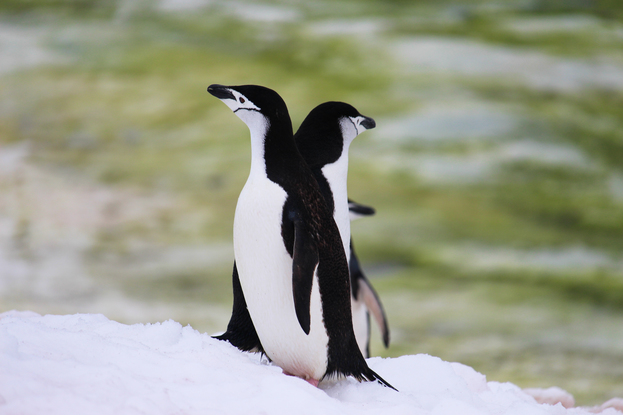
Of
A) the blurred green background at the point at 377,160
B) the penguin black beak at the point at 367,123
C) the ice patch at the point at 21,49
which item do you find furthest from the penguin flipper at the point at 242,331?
the ice patch at the point at 21,49

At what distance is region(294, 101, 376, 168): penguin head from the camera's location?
164 cm

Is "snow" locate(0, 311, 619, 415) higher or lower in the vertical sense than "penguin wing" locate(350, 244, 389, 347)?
higher

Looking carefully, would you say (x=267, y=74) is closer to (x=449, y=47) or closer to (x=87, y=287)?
(x=449, y=47)

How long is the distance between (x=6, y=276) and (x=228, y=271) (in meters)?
1.75

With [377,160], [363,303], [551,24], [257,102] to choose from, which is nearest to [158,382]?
[257,102]

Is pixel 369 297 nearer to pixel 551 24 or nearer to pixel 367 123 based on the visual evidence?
pixel 367 123

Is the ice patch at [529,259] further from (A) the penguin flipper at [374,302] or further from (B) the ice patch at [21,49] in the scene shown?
(B) the ice patch at [21,49]

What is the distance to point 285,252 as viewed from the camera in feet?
4.17

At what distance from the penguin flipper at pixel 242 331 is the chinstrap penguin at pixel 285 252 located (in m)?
0.15

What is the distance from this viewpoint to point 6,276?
443cm

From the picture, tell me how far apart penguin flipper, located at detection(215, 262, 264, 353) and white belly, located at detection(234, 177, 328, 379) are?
19 centimetres

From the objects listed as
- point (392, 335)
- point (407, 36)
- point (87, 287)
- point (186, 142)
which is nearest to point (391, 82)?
point (407, 36)

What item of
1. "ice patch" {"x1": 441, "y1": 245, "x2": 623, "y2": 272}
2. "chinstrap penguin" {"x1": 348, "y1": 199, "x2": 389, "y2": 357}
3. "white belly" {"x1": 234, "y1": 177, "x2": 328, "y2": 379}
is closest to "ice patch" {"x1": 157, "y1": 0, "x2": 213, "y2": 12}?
"ice patch" {"x1": 441, "y1": 245, "x2": 623, "y2": 272}

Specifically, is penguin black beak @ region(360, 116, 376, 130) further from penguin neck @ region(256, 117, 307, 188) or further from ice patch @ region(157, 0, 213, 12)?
ice patch @ region(157, 0, 213, 12)
